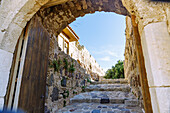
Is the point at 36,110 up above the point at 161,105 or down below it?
below

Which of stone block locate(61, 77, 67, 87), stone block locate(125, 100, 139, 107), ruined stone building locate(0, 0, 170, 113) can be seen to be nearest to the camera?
ruined stone building locate(0, 0, 170, 113)

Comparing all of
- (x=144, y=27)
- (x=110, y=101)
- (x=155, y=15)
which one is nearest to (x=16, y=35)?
(x=144, y=27)

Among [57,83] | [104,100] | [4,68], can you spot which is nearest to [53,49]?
[57,83]

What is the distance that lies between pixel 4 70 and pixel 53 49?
155 centimetres

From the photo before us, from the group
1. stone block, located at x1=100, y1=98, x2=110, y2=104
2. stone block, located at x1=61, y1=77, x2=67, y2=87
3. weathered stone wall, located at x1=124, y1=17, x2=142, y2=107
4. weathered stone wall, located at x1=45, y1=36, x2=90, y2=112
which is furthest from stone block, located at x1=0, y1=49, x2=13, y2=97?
stone block, located at x1=100, y1=98, x2=110, y2=104

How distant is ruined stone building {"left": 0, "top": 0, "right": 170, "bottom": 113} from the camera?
3.26 ft

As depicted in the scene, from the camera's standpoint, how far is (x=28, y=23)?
6.25 ft

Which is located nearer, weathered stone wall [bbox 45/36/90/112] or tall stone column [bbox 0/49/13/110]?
tall stone column [bbox 0/49/13/110]

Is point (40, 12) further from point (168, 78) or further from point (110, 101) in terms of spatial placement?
point (110, 101)

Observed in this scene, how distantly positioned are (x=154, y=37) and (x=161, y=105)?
60 centimetres

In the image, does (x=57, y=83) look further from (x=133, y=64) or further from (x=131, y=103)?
(x=133, y=64)

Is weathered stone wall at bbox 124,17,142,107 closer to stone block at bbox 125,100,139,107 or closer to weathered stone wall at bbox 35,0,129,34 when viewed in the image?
stone block at bbox 125,100,139,107

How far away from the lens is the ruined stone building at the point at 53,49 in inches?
39.1

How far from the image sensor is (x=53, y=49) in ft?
9.77
